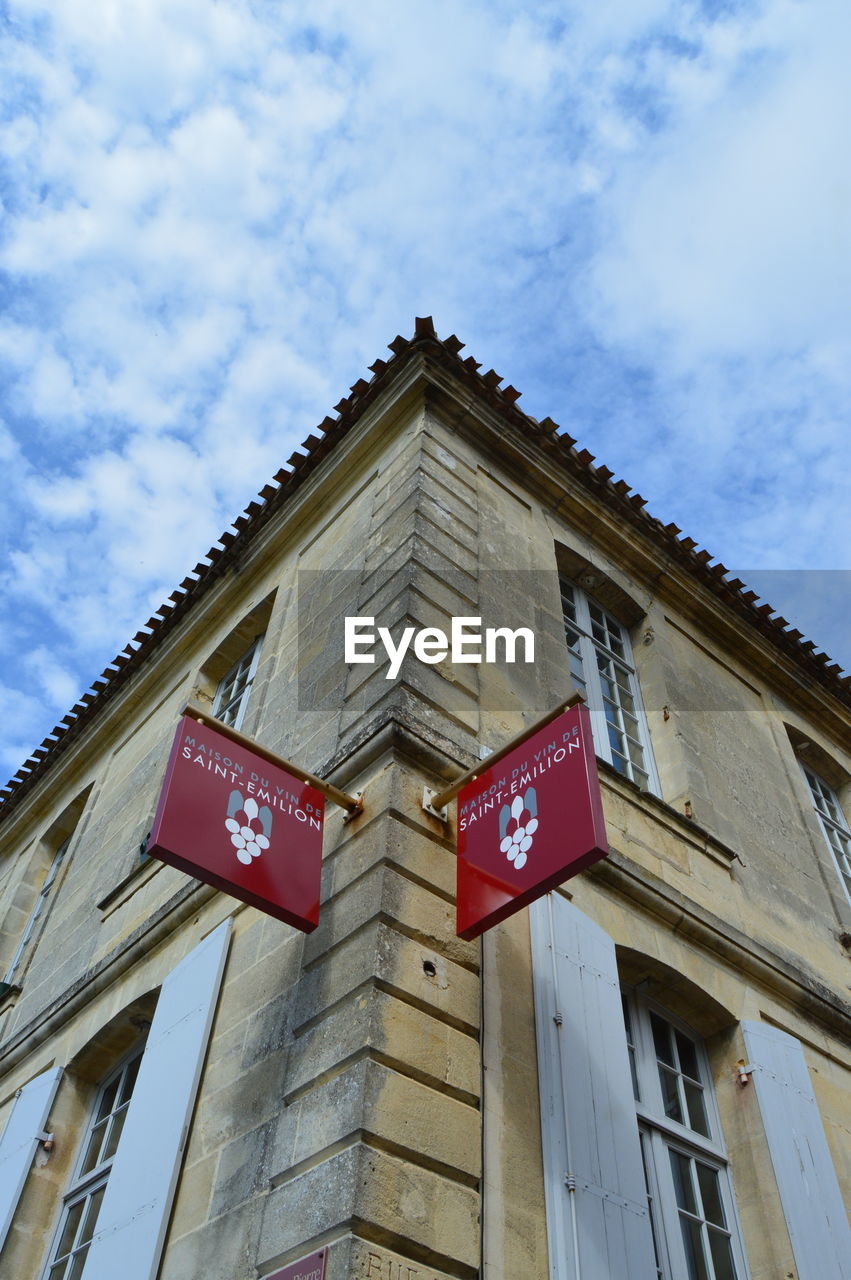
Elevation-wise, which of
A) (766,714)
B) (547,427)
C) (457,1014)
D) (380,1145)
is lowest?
(380,1145)

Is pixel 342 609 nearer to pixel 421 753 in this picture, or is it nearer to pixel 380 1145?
pixel 421 753

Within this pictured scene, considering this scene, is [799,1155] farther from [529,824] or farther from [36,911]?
[36,911]

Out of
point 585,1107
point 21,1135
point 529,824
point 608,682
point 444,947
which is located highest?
point 608,682

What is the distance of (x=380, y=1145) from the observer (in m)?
3.64

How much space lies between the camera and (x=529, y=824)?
4.22 m

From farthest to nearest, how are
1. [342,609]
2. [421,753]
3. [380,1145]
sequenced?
[342,609]
[421,753]
[380,1145]

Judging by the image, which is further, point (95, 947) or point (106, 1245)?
point (95, 947)

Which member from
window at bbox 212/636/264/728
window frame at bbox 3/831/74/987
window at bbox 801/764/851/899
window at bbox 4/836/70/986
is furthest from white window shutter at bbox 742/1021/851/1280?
window at bbox 4/836/70/986

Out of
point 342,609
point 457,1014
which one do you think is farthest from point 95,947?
point 457,1014

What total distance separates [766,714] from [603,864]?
401 cm

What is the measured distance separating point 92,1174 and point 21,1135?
0.60 metres

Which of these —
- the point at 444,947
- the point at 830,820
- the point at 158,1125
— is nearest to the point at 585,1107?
the point at 444,947

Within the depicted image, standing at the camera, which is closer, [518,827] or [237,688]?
[518,827]

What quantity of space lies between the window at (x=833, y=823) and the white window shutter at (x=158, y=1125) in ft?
16.2
